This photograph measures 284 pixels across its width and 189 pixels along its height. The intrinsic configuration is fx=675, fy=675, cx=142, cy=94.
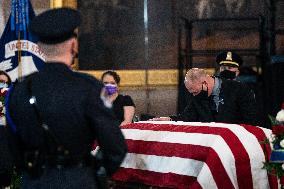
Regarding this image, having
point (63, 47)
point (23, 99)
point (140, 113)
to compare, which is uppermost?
point (63, 47)

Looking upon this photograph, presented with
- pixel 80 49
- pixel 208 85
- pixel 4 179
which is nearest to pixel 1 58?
pixel 80 49

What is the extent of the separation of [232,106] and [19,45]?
365cm

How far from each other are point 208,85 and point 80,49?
147 inches

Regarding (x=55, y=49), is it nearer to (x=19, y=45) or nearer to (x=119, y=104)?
(x=119, y=104)

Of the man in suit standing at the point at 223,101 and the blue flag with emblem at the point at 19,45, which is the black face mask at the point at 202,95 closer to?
the man in suit standing at the point at 223,101

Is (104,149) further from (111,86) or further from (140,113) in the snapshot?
(140,113)

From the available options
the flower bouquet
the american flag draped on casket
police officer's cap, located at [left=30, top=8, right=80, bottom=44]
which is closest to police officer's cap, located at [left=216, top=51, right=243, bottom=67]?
the american flag draped on casket

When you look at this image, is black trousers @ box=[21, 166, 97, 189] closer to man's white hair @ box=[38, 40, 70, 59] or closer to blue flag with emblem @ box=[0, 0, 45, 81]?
man's white hair @ box=[38, 40, 70, 59]

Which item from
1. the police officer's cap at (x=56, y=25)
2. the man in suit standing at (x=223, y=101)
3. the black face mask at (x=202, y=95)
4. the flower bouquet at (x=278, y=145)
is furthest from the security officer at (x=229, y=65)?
the police officer's cap at (x=56, y=25)

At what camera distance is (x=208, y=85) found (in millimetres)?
5023

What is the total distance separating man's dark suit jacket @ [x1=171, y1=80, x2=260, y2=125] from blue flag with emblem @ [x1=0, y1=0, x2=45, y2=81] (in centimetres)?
333

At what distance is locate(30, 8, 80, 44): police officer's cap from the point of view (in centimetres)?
249

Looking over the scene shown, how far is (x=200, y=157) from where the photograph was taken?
4129 millimetres

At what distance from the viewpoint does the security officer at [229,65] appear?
592cm
